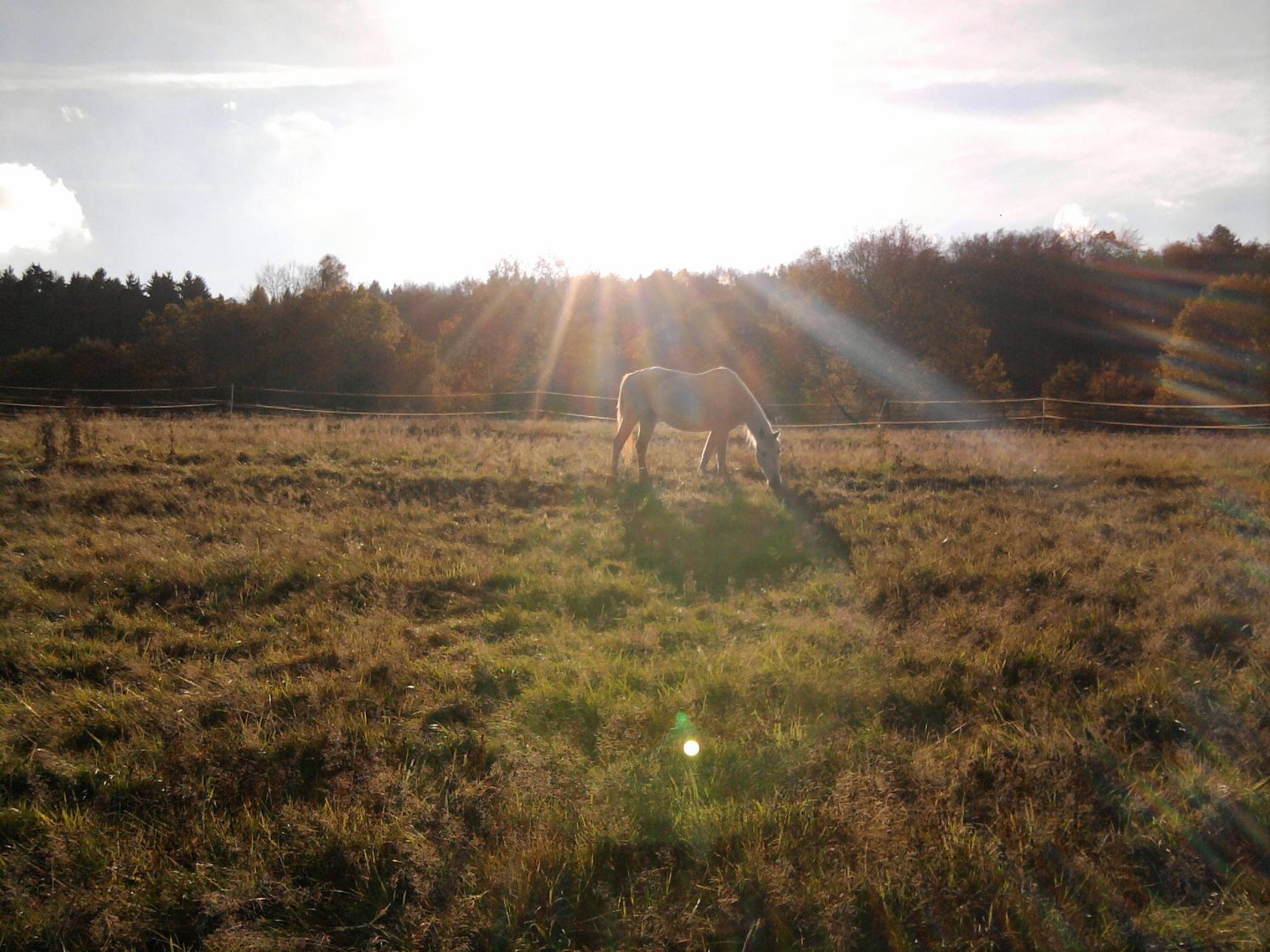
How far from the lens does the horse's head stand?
9.89 m

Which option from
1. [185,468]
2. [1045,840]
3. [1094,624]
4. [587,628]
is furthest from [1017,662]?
[185,468]

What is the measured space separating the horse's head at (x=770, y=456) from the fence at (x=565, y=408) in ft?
32.8

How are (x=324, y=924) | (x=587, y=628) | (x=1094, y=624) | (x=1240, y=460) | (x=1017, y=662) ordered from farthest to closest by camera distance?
(x=1240, y=460), (x=587, y=628), (x=1094, y=624), (x=1017, y=662), (x=324, y=924)

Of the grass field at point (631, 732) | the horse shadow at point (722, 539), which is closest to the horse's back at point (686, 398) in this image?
the horse shadow at point (722, 539)

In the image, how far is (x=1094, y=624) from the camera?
4.83 m

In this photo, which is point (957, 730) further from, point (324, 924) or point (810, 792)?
point (324, 924)

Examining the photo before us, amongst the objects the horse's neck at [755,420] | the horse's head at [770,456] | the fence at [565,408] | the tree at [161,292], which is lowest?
the horse's head at [770,456]

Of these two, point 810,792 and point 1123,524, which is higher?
point 1123,524

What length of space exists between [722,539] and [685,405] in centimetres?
372

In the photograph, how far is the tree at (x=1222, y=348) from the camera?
2730cm

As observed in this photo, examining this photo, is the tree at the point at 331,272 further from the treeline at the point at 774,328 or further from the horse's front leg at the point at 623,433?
the horse's front leg at the point at 623,433

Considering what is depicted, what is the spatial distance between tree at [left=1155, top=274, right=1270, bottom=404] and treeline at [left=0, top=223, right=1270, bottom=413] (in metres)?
0.07

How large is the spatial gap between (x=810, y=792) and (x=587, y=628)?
2.37 metres

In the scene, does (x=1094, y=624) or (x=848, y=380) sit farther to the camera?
(x=848, y=380)
